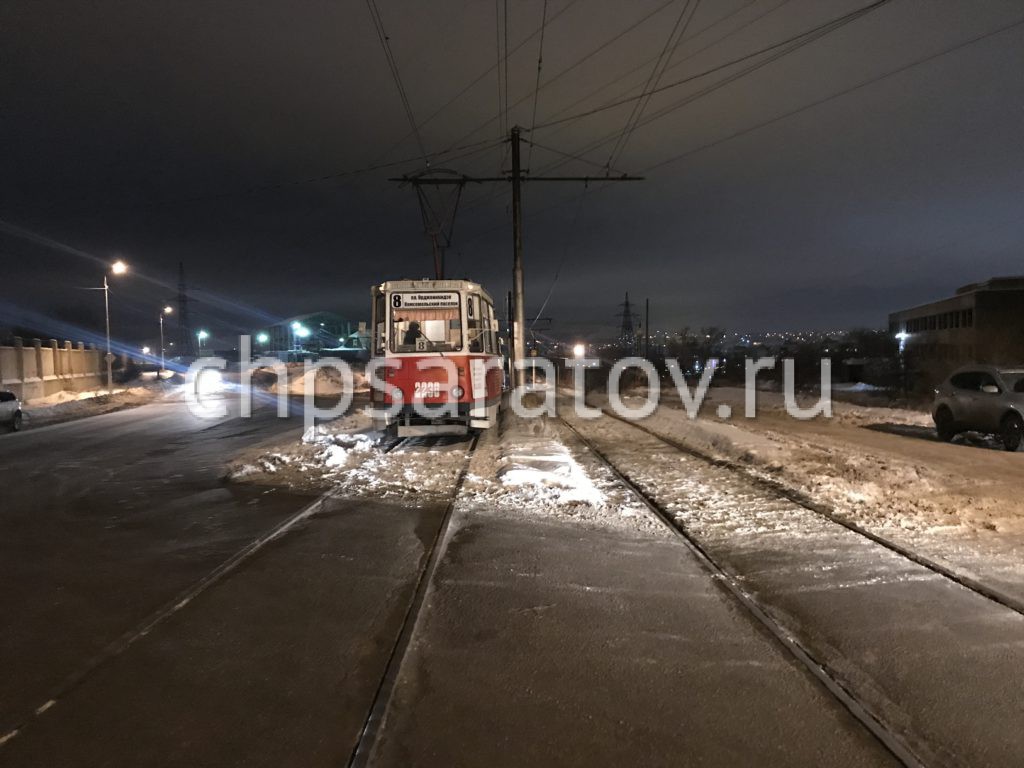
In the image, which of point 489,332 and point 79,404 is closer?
point 489,332

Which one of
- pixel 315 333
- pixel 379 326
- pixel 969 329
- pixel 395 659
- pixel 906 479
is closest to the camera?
pixel 395 659

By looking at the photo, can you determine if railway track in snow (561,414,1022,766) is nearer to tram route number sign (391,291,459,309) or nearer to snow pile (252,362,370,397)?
tram route number sign (391,291,459,309)

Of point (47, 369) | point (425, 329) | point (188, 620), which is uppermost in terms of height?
point (425, 329)

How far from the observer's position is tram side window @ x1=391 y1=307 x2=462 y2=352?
15.1 meters

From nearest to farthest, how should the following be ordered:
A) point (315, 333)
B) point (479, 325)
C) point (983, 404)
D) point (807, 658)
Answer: point (807, 658) → point (983, 404) → point (479, 325) → point (315, 333)

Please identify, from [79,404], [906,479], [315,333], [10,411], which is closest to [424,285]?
[906,479]

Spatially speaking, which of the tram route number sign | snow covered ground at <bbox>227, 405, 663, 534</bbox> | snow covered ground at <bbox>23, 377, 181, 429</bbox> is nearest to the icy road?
snow covered ground at <bbox>227, 405, 663, 534</bbox>

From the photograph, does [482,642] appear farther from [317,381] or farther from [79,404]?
[317,381]

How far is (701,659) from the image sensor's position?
14.6 feet

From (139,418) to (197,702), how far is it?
26.3 m

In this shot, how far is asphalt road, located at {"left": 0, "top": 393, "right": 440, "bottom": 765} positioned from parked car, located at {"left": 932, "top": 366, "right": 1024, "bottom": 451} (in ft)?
37.2

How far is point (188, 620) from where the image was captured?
17.5ft

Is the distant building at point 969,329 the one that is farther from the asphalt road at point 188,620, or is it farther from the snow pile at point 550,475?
the asphalt road at point 188,620

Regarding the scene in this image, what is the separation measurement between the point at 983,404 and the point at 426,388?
36.4 feet
